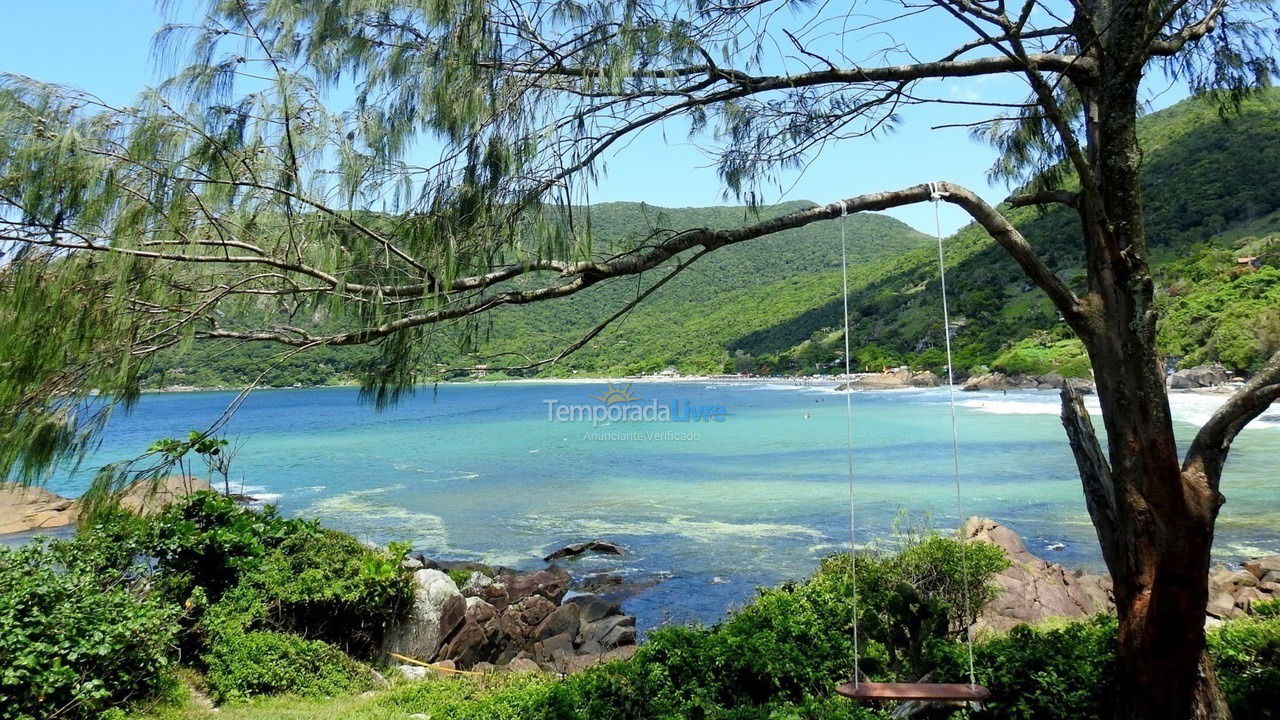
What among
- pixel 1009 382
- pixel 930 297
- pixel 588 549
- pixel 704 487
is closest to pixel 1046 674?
pixel 588 549

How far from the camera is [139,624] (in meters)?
4.52

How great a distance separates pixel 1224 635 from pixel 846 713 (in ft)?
7.94

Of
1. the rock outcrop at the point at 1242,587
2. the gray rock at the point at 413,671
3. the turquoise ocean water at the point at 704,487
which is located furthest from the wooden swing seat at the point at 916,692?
the rock outcrop at the point at 1242,587

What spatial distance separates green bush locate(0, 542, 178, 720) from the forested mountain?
150 centimetres

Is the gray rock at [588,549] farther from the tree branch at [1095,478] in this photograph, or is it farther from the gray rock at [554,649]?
the tree branch at [1095,478]

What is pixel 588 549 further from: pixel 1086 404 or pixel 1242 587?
pixel 1086 404

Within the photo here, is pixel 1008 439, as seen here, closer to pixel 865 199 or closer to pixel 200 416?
pixel 865 199

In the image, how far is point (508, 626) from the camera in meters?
8.95

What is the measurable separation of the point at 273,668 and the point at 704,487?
53.6 feet

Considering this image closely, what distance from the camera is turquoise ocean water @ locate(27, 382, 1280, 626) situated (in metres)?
12.7

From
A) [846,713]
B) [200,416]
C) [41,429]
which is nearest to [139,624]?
[41,429]

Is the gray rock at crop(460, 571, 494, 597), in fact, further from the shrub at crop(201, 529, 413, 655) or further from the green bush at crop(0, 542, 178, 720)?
the green bush at crop(0, 542, 178, 720)

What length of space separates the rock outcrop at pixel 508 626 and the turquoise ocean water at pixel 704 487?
108 centimetres

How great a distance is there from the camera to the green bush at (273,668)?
514 cm
